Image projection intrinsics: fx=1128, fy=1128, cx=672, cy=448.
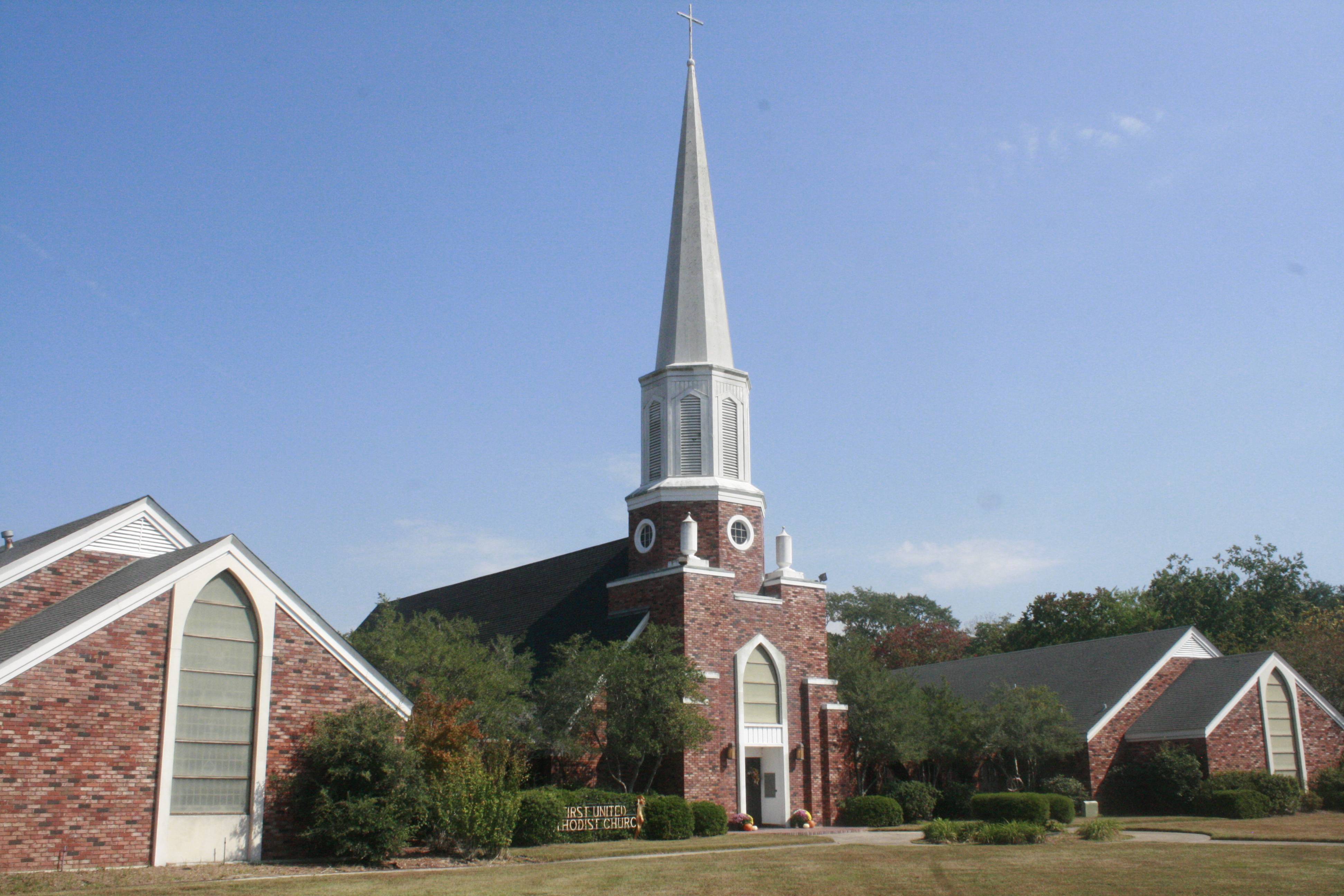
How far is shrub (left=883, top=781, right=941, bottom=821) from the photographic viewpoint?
118 feet

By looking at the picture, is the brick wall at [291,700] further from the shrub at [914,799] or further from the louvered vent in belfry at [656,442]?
the shrub at [914,799]

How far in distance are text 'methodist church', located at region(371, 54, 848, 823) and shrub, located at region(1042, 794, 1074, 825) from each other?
630 cm

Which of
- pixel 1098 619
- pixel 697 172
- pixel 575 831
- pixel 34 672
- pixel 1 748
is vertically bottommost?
pixel 575 831

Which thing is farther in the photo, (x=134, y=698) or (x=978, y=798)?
(x=978, y=798)

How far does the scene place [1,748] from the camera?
64.7 feet

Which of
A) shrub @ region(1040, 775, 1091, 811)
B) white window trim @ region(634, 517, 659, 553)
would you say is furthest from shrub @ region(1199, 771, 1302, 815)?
white window trim @ region(634, 517, 659, 553)

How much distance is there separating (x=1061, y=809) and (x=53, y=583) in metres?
28.4

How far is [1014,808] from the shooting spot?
32906mm

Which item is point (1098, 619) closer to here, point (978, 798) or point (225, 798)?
point (978, 798)

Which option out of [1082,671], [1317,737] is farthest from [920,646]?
[1317,737]

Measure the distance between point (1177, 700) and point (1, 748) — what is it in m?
36.4

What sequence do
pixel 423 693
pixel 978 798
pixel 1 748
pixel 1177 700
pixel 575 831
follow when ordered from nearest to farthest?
pixel 1 748, pixel 423 693, pixel 575 831, pixel 978 798, pixel 1177 700

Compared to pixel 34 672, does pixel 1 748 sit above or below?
below

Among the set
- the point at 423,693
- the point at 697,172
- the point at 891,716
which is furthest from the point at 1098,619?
the point at 423,693
